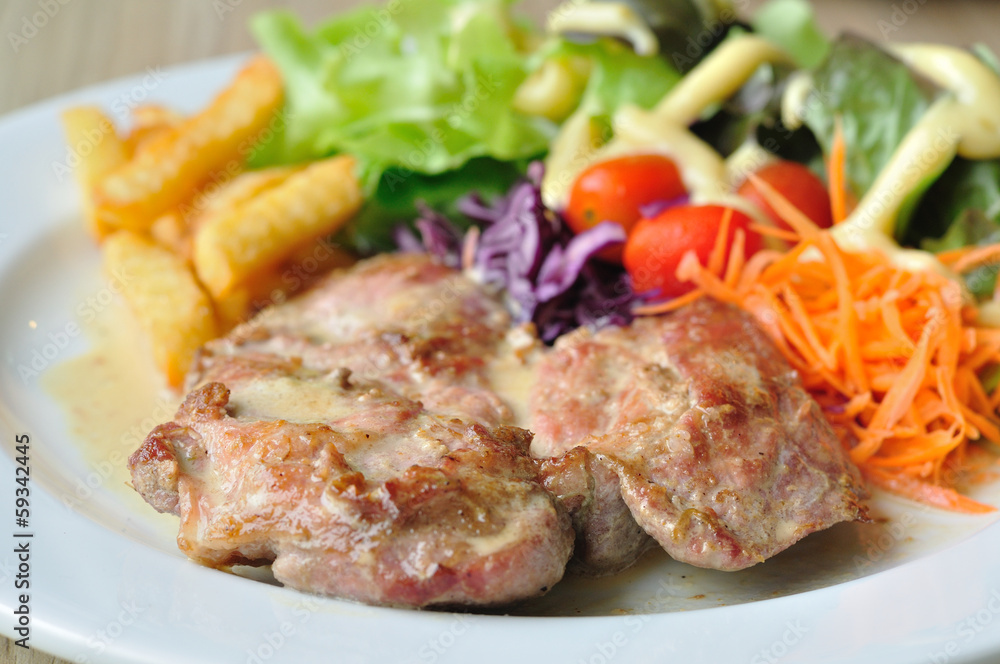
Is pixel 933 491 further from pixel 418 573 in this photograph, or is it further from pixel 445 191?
pixel 445 191

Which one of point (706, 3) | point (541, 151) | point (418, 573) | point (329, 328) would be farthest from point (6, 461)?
point (706, 3)

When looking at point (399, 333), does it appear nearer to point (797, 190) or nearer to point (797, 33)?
point (797, 190)

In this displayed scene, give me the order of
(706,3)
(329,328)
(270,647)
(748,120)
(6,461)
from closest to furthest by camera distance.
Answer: (270,647) < (6,461) < (329,328) < (748,120) < (706,3)

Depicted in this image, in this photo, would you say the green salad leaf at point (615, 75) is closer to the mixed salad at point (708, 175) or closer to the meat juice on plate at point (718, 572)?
the mixed salad at point (708, 175)

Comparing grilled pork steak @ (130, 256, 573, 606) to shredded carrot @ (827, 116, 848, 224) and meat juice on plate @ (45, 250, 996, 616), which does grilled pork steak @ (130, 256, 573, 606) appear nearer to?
meat juice on plate @ (45, 250, 996, 616)

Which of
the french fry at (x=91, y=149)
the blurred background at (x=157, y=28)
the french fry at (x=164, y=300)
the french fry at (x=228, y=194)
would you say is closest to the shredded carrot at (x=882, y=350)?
the french fry at (x=164, y=300)

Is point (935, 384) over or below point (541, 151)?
below

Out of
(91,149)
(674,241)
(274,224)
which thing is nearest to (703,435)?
(674,241)
